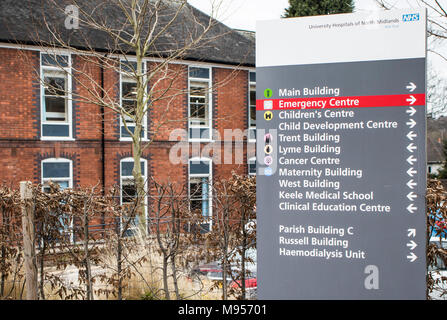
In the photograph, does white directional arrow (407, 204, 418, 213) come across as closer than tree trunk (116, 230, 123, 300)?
Yes

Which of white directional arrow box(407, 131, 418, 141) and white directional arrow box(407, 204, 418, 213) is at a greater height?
white directional arrow box(407, 131, 418, 141)

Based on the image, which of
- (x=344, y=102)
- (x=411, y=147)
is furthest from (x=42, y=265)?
(x=411, y=147)

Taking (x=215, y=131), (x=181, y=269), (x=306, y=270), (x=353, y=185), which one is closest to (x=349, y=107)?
(x=353, y=185)

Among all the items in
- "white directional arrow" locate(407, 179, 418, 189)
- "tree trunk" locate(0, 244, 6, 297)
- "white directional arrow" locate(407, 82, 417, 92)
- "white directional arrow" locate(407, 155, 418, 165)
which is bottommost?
"tree trunk" locate(0, 244, 6, 297)

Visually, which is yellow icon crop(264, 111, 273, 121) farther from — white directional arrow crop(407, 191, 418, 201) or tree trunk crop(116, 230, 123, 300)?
tree trunk crop(116, 230, 123, 300)

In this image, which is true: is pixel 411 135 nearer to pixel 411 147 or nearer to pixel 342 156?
pixel 411 147

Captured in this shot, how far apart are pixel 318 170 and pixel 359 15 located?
1059mm

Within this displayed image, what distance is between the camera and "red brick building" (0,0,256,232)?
1541 centimetres

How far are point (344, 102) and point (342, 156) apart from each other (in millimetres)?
361

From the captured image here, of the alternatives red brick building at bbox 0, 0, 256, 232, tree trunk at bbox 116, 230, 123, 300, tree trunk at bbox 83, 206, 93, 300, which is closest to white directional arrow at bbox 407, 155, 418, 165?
tree trunk at bbox 116, 230, 123, 300

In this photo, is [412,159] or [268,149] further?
[268,149]

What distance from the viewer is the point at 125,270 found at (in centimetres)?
549

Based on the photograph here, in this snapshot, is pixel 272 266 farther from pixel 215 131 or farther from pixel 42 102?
pixel 215 131

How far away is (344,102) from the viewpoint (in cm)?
313
